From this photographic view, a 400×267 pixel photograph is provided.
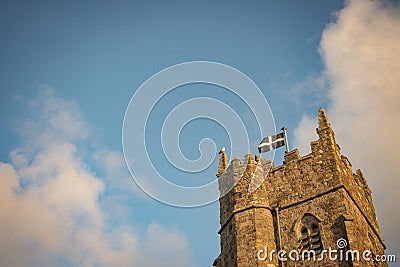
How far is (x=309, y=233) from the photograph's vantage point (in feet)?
82.4

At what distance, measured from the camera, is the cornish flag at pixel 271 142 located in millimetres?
30141

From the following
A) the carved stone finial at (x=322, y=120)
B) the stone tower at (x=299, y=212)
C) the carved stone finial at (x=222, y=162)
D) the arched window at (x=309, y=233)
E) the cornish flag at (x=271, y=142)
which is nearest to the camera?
the stone tower at (x=299, y=212)

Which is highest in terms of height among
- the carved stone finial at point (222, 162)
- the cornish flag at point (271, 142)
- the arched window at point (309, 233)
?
the cornish flag at point (271, 142)

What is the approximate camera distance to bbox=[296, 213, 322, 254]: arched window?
2467 centimetres

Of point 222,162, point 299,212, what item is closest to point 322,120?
point 299,212

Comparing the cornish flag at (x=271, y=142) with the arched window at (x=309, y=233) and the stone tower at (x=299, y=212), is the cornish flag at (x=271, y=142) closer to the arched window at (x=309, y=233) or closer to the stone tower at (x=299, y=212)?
the stone tower at (x=299, y=212)

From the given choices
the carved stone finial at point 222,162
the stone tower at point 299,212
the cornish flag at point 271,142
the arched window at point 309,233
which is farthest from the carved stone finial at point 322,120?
the carved stone finial at point 222,162

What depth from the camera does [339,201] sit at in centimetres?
2500

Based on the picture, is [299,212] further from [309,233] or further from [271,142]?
[271,142]

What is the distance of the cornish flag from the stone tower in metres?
1.47

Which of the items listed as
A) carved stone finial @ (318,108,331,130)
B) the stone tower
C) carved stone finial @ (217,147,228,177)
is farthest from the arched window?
carved stone finial @ (217,147,228,177)

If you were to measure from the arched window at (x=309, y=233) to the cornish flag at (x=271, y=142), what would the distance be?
5541 millimetres

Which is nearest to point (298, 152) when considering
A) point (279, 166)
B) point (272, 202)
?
point (279, 166)

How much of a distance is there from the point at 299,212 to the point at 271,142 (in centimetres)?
560
